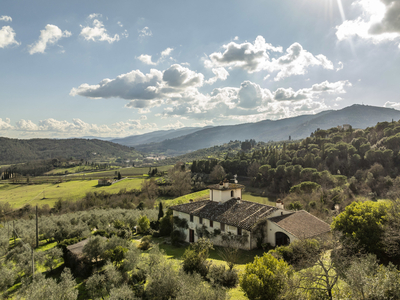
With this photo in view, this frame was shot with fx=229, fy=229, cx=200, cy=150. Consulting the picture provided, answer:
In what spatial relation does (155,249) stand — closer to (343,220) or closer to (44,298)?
(44,298)

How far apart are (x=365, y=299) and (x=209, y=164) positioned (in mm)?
91174

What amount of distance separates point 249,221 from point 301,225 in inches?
210

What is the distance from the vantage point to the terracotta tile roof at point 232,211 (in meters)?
24.6

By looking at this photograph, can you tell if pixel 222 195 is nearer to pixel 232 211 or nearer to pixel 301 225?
pixel 232 211

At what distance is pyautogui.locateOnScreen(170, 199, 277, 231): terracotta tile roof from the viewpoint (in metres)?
24.6

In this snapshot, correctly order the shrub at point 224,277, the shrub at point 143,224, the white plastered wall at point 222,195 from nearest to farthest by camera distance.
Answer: the shrub at point 224,277 → the white plastered wall at point 222,195 → the shrub at point 143,224

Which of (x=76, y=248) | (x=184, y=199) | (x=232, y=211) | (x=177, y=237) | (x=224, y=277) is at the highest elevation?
(x=232, y=211)

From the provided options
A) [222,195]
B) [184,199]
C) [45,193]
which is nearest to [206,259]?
[222,195]

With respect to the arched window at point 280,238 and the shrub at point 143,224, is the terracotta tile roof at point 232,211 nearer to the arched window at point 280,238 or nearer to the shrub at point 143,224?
the arched window at point 280,238

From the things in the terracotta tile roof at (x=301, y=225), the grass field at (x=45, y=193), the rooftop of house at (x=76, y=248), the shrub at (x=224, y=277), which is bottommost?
the grass field at (x=45, y=193)

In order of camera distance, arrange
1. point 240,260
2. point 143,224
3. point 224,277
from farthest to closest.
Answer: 1. point 143,224
2. point 240,260
3. point 224,277

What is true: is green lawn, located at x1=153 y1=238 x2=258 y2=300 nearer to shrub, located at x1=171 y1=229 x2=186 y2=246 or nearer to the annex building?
shrub, located at x1=171 y1=229 x2=186 y2=246

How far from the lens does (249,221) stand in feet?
79.8

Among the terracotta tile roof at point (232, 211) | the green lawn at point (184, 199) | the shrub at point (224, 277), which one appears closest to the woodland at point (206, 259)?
the shrub at point (224, 277)
